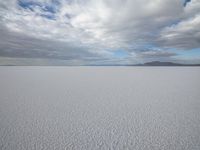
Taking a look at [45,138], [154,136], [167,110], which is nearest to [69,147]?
[45,138]

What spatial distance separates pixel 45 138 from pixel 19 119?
123 cm

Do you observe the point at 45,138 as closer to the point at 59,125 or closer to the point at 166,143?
the point at 59,125

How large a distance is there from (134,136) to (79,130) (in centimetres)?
104

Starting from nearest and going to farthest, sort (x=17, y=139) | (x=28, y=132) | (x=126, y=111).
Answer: (x=17, y=139)
(x=28, y=132)
(x=126, y=111)

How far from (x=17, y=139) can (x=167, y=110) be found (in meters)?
3.67

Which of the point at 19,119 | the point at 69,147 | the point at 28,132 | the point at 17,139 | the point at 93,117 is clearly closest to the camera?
the point at 69,147

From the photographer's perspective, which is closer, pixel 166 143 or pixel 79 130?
pixel 166 143

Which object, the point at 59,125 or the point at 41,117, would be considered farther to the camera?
the point at 41,117

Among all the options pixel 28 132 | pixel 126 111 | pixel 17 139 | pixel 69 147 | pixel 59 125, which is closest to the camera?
pixel 69 147

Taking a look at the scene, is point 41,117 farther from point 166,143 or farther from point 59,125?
point 166,143

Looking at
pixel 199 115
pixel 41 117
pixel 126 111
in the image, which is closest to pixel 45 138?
pixel 41 117

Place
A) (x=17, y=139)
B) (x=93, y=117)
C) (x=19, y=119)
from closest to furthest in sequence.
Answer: (x=17, y=139) → (x=19, y=119) → (x=93, y=117)

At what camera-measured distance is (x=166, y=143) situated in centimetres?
234

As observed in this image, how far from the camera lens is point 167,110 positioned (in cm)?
405
